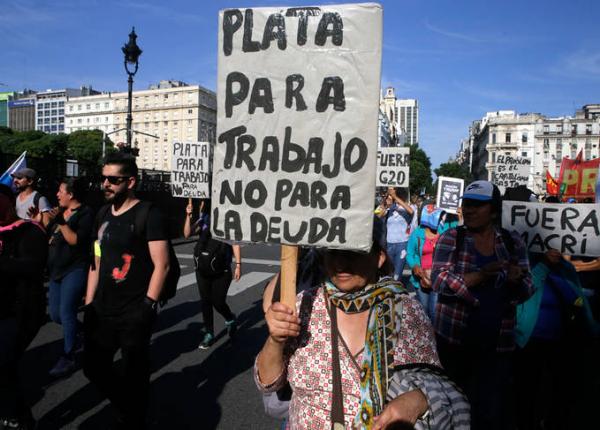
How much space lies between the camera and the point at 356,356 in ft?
6.57

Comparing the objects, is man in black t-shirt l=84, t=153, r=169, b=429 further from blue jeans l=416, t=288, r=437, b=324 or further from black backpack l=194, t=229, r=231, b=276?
blue jeans l=416, t=288, r=437, b=324

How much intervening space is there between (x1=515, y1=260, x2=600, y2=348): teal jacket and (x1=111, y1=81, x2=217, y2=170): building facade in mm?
121830

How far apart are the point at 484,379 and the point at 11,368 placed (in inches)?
124

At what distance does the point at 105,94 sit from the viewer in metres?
140

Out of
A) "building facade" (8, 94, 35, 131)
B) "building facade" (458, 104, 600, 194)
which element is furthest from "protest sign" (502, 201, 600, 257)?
"building facade" (8, 94, 35, 131)

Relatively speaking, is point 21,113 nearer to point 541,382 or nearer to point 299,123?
point 541,382

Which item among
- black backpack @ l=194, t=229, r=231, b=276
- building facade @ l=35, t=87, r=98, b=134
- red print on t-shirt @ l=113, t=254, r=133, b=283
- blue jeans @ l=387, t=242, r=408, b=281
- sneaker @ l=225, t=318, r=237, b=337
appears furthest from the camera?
building facade @ l=35, t=87, r=98, b=134

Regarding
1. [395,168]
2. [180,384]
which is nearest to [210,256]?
[180,384]

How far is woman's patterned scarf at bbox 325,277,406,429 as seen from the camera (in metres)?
1.87

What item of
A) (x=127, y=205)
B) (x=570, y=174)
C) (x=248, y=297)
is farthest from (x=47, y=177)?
(x=570, y=174)

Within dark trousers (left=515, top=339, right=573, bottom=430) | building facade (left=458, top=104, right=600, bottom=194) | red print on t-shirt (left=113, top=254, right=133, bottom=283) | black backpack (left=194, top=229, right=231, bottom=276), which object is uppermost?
building facade (left=458, top=104, right=600, bottom=194)

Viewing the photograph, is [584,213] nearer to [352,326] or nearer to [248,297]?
[352,326]

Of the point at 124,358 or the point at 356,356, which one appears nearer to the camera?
the point at 356,356

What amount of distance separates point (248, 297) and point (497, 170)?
7097 mm
